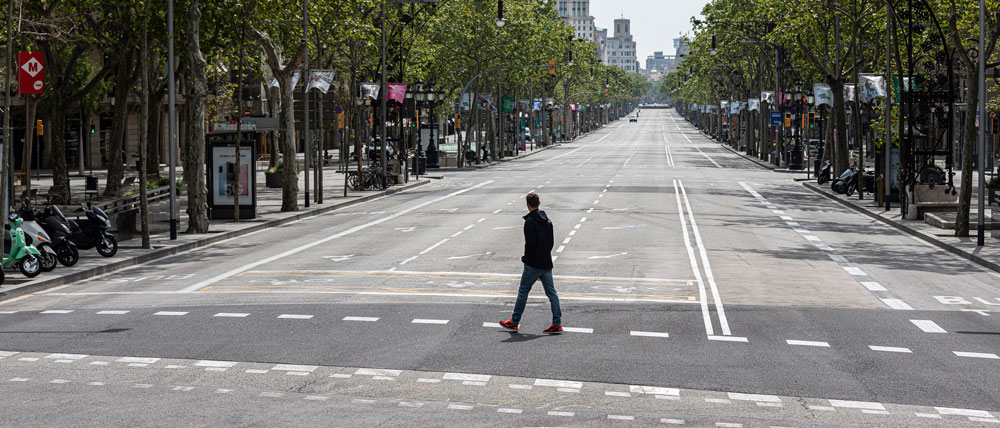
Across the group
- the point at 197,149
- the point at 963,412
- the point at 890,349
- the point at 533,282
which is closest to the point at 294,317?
the point at 533,282

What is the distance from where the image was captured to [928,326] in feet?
50.4

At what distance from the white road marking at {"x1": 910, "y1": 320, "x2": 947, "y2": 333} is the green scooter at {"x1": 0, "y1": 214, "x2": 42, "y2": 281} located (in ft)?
48.0

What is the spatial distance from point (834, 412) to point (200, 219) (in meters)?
23.0

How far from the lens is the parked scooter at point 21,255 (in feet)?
67.2

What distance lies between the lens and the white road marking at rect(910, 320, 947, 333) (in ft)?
49.3

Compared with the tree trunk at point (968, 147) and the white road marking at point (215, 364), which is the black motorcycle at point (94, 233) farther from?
the tree trunk at point (968, 147)

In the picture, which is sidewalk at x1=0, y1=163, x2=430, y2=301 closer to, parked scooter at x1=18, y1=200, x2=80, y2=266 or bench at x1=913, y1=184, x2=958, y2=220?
parked scooter at x1=18, y1=200, x2=80, y2=266

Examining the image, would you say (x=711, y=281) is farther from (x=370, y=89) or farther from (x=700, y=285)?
(x=370, y=89)

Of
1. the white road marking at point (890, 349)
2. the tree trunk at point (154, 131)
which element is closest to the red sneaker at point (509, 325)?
the white road marking at point (890, 349)

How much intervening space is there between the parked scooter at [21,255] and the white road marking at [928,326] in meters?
14.6

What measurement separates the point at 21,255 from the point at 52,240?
2.07 meters

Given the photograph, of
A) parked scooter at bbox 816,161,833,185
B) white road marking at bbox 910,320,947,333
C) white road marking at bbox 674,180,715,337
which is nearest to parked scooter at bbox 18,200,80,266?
white road marking at bbox 674,180,715,337

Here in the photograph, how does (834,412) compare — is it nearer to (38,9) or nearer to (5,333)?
(5,333)

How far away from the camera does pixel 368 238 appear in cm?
2931
